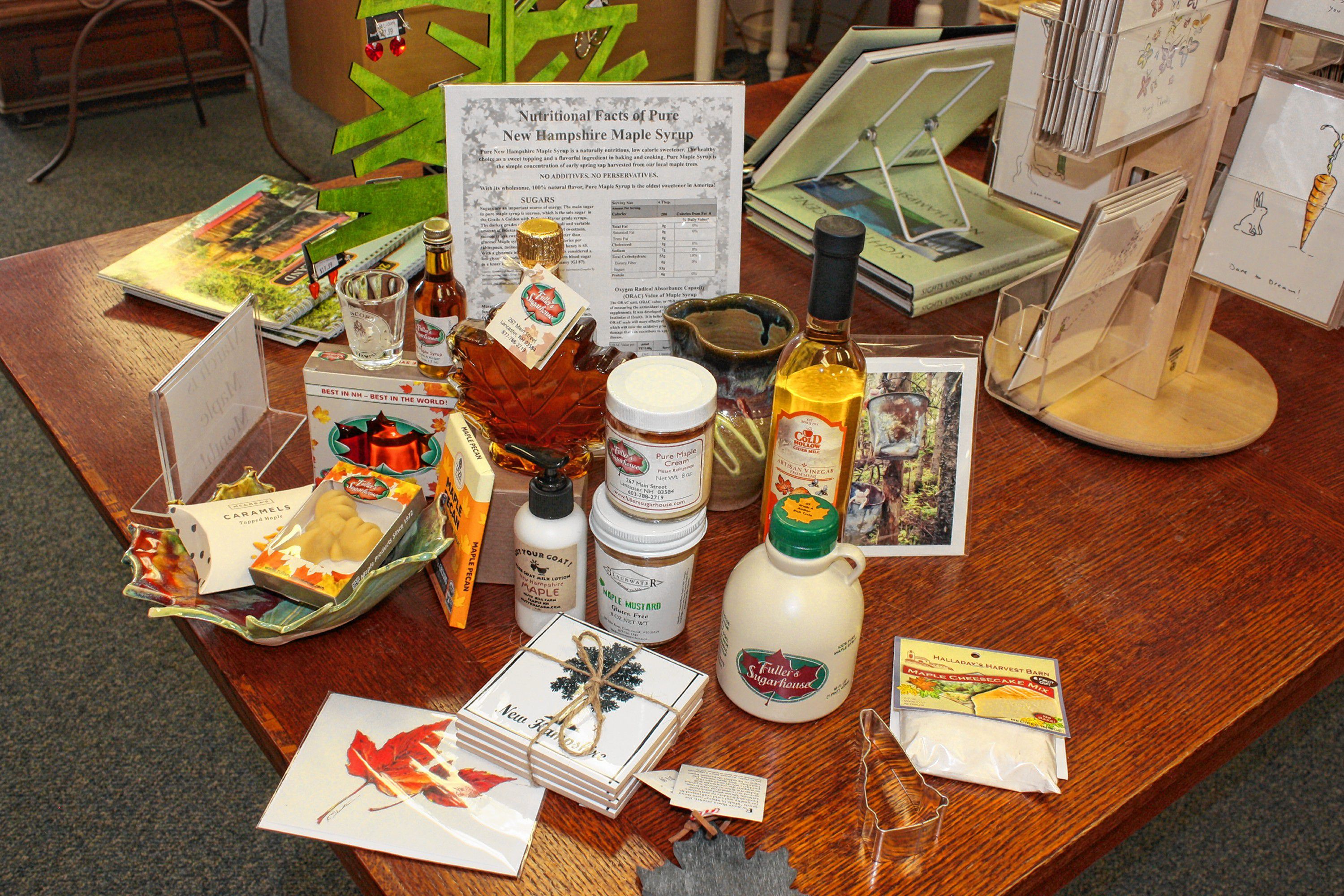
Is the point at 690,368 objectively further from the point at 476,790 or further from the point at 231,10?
the point at 231,10

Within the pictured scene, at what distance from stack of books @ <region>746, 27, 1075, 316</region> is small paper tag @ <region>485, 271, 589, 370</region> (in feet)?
1.83

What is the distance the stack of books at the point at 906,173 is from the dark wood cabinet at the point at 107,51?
2317 millimetres

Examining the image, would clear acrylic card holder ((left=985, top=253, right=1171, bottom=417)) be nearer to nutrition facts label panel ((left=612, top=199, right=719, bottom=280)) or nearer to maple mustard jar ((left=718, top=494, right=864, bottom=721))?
nutrition facts label panel ((left=612, top=199, right=719, bottom=280))

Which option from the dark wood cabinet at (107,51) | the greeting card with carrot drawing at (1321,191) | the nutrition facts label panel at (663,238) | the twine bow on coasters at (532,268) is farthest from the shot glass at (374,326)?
the dark wood cabinet at (107,51)

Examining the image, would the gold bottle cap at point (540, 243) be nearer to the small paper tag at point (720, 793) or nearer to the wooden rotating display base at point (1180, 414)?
the small paper tag at point (720, 793)

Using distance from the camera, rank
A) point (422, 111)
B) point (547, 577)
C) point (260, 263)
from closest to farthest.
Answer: point (547, 577) < point (422, 111) < point (260, 263)

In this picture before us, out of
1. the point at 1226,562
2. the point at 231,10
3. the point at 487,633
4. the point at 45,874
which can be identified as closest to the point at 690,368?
the point at 487,633

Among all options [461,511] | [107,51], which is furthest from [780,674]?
[107,51]

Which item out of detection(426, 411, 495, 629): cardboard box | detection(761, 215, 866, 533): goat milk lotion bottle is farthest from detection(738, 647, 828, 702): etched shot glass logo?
detection(426, 411, 495, 629): cardboard box

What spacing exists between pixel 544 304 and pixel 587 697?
12.4 inches

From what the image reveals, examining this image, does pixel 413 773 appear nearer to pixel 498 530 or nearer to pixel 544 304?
pixel 498 530

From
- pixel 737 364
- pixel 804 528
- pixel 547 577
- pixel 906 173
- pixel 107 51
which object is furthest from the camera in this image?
pixel 107 51

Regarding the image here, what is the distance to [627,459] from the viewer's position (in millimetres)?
760

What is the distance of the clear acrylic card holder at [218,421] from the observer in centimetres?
90
